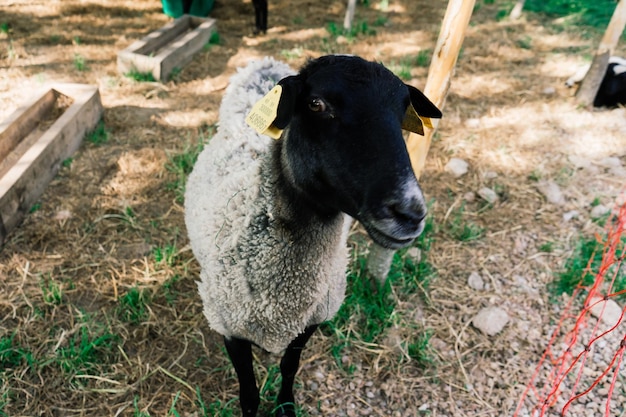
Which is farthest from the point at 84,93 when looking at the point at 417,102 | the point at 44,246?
the point at 417,102

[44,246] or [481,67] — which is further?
[481,67]

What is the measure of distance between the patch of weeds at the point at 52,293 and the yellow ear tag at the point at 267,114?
1.99 metres

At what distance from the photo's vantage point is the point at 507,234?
359 centimetres

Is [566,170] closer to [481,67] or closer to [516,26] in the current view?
[481,67]

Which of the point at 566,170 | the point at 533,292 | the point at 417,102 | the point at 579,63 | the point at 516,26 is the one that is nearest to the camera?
the point at 417,102

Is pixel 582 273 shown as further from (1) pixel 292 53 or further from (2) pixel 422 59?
(1) pixel 292 53

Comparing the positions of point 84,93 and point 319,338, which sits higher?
point 84,93

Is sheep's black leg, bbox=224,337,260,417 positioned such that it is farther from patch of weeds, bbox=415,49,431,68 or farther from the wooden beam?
patch of weeds, bbox=415,49,431,68

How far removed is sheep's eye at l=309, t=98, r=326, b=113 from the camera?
1.56 metres

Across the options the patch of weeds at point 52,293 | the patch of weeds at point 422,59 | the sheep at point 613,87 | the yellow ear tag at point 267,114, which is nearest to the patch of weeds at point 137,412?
the patch of weeds at point 52,293

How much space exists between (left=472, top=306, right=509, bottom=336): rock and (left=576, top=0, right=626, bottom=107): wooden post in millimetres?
3467

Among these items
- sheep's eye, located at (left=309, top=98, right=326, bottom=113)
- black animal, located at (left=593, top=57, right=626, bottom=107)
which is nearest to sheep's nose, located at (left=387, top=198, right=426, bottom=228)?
sheep's eye, located at (left=309, top=98, right=326, bottom=113)

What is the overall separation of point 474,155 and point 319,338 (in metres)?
2.65

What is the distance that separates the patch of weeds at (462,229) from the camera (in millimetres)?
3471
